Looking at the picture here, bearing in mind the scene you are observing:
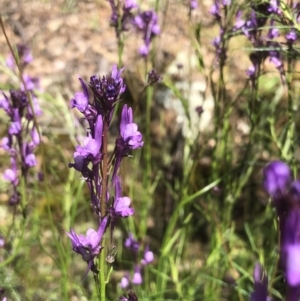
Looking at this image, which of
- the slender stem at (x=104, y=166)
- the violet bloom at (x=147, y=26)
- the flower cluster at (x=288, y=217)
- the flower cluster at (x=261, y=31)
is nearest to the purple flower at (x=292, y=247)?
the flower cluster at (x=288, y=217)

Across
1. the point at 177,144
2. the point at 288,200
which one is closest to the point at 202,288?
the point at 177,144

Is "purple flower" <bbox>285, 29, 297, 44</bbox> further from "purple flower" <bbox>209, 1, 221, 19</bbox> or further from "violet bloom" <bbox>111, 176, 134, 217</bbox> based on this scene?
"violet bloom" <bbox>111, 176, 134, 217</bbox>

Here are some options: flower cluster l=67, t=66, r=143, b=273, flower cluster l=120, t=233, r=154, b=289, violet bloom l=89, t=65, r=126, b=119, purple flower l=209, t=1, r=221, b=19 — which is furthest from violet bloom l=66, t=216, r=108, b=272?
purple flower l=209, t=1, r=221, b=19

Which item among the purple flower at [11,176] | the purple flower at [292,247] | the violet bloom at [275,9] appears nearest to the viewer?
the purple flower at [292,247]

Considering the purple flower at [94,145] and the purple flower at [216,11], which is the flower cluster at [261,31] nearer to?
the purple flower at [216,11]

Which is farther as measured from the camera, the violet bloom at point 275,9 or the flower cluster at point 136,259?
the flower cluster at point 136,259

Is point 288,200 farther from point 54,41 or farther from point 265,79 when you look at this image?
point 54,41
